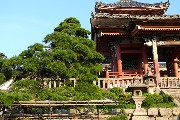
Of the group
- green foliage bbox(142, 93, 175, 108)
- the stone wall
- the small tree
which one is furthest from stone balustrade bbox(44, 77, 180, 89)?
the stone wall

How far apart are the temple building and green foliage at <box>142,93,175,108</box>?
2989 millimetres

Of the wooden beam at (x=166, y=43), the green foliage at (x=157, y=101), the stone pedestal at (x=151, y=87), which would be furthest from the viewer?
the wooden beam at (x=166, y=43)

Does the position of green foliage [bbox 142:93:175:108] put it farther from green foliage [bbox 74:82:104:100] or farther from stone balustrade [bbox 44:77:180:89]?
stone balustrade [bbox 44:77:180:89]

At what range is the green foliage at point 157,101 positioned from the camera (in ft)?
49.3

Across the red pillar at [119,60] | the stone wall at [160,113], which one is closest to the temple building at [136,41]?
the red pillar at [119,60]

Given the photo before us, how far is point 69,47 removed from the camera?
15.6 metres

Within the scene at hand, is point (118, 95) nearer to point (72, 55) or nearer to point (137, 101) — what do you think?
point (137, 101)

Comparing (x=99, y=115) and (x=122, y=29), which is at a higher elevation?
(x=122, y=29)

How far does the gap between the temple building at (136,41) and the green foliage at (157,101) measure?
2.99 metres

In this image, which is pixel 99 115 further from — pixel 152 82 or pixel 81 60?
pixel 152 82

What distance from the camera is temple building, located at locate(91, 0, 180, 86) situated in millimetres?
21312

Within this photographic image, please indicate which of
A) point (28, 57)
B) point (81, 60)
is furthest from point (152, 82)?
point (28, 57)

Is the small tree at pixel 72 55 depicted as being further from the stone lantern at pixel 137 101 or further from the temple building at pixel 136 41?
the temple building at pixel 136 41

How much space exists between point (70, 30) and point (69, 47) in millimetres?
2280
